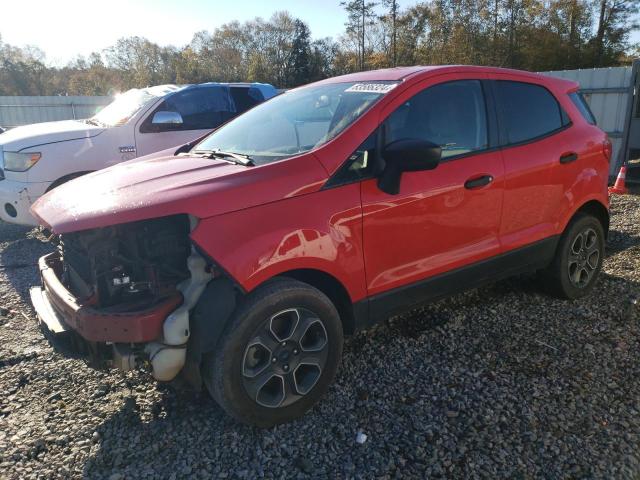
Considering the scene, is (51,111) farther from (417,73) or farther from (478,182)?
(478,182)

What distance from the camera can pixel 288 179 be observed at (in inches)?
103

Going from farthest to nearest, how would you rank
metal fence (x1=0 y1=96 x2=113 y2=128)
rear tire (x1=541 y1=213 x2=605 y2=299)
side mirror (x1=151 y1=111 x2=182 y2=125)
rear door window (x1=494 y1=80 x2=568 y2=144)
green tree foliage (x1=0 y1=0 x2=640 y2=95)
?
1. green tree foliage (x1=0 y1=0 x2=640 y2=95)
2. metal fence (x1=0 y1=96 x2=113 y2=128)
3. side mirror (x1=151 y1=111 x2=182 y2=125)
4. rear tire (x1=541 y1=213 x2=605 y2=299)
5. rear door window (x1=494 y1=80 x2=568 y2=144)

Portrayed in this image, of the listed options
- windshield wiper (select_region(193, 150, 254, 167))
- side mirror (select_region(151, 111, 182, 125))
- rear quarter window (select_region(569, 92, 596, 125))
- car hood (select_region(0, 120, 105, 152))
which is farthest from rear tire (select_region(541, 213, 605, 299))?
car hood (select_region(0, 120, 105, 152))

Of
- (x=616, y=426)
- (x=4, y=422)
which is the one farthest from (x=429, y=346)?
(x=4, y=422)

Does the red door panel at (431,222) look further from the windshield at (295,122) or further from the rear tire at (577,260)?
the rear tire at (577,260)

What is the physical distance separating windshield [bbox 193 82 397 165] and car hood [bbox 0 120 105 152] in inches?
122

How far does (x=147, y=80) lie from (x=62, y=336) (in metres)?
47.4

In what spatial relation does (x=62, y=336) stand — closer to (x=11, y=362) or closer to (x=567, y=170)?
(x=11, y=362)

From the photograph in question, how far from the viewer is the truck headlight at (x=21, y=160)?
5734mm

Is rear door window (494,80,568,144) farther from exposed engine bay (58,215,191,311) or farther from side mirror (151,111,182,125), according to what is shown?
side mirror (151,111,182,125)

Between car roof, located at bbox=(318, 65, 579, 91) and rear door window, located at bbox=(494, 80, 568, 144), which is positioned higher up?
car roof, located at bbox=(318, 65, 579, 91)

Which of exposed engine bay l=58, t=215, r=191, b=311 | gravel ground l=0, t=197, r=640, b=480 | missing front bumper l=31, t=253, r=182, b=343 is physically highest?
exposed engine bay l=58, t=215, r=191, b=311

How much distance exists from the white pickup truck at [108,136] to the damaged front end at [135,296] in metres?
3.12

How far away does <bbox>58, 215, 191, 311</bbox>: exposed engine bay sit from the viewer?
2.51 m
